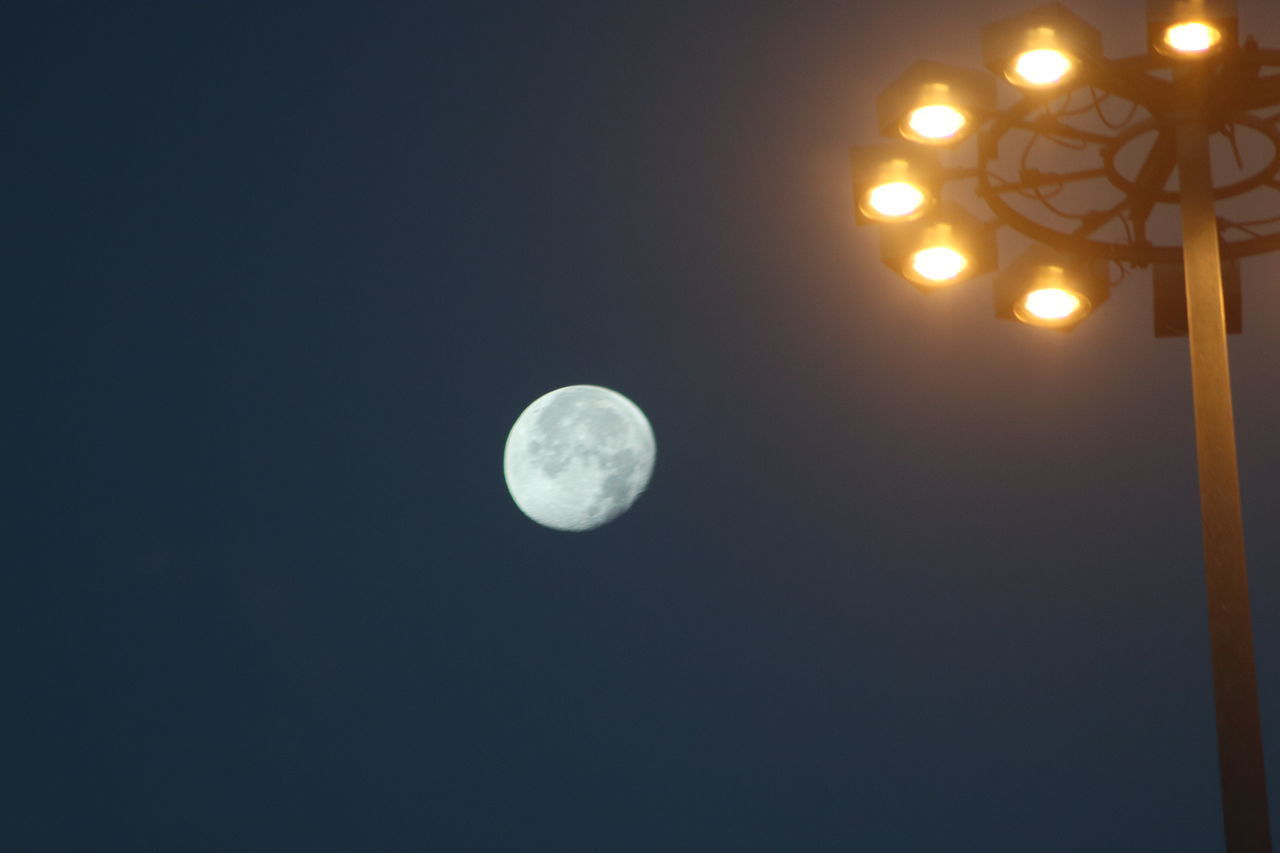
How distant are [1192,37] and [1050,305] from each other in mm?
1390

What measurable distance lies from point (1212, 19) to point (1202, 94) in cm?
37

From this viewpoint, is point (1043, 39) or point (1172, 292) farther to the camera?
point (1172, 292)

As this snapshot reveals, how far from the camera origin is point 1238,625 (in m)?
4.08

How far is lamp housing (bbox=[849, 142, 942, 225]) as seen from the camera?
16.8 ft

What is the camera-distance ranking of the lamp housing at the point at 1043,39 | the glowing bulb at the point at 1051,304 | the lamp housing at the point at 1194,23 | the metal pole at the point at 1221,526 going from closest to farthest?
1. the metal pole at the point at 1221,526
2. the lamp housing at the point at 1194,23
3. the lamp housing at the point at 1043,39
4. the glowing bulb at the point at 1051,304

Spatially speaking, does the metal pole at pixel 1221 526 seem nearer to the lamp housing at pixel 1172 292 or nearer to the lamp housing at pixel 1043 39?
the lamp housing at pixel 1043 39

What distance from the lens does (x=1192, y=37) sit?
4461mm

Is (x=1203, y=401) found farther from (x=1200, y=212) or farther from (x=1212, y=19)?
(x=1212, y=19)

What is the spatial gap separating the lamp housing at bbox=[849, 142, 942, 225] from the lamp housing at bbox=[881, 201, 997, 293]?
0.45 feet

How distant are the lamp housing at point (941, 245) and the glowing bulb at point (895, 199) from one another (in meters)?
0.11

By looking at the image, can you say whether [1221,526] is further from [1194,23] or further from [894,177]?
[894,177]

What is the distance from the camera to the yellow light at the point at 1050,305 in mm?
5586

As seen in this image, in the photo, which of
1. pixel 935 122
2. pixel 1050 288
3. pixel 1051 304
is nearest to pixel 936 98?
pixel 935 122

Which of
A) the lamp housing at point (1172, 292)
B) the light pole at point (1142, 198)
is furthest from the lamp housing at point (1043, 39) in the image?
the lamp housing at point (1172, 292)
